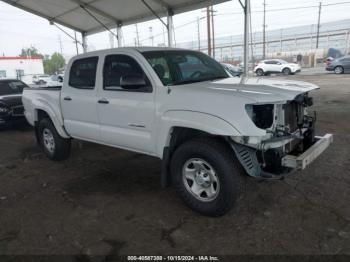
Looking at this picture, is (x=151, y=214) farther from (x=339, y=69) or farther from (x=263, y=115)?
(x=339, y=69)

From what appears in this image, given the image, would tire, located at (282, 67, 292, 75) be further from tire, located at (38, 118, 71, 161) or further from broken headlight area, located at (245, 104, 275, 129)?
broken headlight area, located at (245, 104, 275, 129)

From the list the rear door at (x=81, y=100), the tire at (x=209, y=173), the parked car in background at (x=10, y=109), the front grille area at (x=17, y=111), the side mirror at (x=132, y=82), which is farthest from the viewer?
the front grille area at (x=17, y=111)

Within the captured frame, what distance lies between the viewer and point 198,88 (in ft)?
12.3

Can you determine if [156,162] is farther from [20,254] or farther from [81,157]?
[20,254]

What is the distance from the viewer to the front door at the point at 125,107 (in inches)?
164

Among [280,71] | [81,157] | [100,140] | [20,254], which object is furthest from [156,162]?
[280,71]

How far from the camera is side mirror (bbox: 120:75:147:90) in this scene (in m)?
4.05

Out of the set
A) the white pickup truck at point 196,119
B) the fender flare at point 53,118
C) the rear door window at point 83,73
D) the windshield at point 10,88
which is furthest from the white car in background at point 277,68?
the rear door window at point 83,73

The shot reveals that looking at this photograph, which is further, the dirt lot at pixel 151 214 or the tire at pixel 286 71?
the tire at pixel 286 71

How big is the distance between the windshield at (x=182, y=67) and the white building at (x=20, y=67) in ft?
180

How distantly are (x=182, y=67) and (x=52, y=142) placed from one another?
3.13 metres

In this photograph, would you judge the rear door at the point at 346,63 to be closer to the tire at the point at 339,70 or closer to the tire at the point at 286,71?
the tire at the point at 339,70

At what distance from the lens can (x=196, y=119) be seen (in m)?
3.57

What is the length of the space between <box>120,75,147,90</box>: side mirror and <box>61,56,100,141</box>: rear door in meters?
0.97
